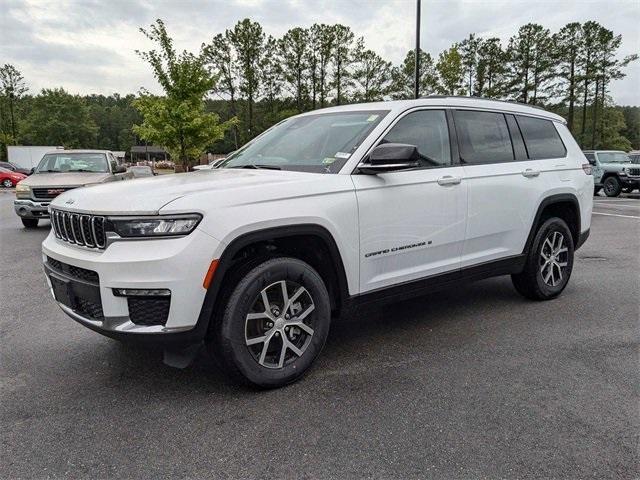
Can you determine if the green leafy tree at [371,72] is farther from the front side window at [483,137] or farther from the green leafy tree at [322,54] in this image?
the front side window at [483,137]

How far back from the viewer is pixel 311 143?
154 inches

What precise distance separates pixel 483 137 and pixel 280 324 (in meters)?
2.52

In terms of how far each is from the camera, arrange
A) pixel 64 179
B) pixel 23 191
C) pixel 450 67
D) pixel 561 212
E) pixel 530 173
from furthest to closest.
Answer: pixel 450 67
pixel 23 191
pixel 64 179
pixel 561 212
pixel 530 173

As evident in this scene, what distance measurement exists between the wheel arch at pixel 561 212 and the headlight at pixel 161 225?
3277 mm

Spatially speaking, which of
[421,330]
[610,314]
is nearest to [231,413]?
[421,330]

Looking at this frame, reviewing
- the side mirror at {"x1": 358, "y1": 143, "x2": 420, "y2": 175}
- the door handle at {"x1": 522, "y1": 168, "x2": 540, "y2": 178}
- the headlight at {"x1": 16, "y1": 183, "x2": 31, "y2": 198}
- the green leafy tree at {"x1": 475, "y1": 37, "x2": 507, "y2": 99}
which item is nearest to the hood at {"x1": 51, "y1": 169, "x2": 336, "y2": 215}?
the side mirror at {"x1": 358, "y1": 143, "x2": 420, "y2": 175}

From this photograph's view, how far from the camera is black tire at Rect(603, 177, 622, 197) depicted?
20109mm

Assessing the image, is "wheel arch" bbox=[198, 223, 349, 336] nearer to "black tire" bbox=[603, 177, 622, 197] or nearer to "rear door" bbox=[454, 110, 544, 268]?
"rear door" bbox=[454, 110, 544, 268]

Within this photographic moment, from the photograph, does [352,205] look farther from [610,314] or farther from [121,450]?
[610,314]

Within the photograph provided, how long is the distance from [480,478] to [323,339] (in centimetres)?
130

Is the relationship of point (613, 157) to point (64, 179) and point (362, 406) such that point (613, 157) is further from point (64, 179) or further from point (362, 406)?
point (362, 406)

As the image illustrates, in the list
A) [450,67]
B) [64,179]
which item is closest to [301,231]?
[64,179]

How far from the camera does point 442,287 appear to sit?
4.04m

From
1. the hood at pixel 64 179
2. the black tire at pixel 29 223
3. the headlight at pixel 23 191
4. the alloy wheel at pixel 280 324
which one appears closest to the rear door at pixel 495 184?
the alloy wheel at pixel 280 324
